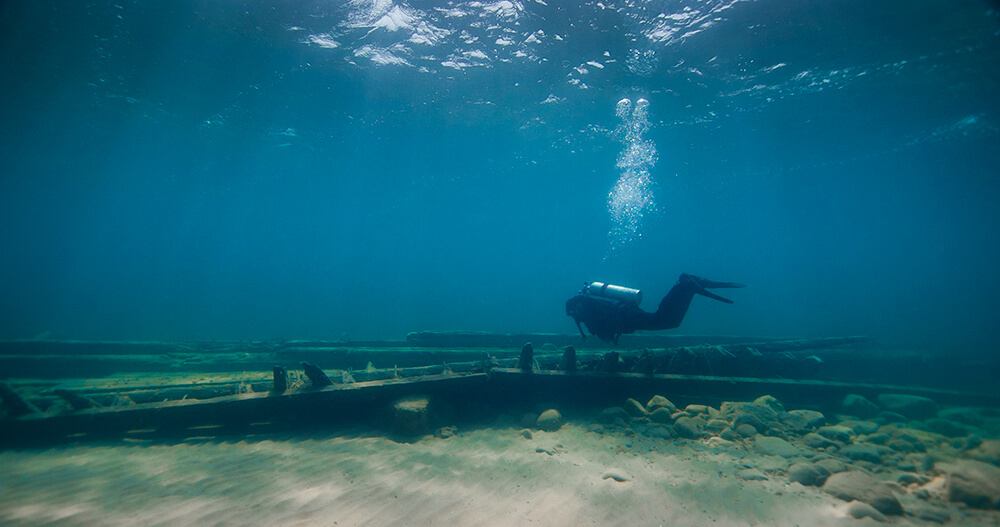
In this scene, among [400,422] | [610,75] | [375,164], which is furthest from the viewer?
[375,164]

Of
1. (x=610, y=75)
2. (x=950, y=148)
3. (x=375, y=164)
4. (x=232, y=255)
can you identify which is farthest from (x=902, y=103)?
(x=232, y=255)

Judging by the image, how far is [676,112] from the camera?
1933 cm

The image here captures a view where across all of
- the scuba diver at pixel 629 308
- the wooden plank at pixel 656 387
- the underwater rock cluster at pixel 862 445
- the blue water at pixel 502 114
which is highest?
the blue water at pixel 502 114

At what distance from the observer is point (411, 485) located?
402 centimetres

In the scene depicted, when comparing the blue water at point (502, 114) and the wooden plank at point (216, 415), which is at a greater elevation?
the blue water at point (502, 114)

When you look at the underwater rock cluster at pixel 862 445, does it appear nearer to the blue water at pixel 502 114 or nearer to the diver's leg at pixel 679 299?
the diver's leg at pixel 679 299

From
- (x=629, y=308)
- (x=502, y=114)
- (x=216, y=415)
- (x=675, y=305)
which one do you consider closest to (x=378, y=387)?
(x=216, y=415)

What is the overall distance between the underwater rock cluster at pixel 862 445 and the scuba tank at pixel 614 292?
1.93m

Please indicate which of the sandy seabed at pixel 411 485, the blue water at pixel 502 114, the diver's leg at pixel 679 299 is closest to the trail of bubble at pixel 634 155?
the blue water at pixel 502 114

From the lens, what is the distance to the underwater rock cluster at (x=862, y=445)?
11.4ft

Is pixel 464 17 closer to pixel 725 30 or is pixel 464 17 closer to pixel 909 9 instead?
pixel 725 30

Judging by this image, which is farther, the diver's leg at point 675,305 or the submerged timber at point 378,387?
the diver's leg at point 675,305

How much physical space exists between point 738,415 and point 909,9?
48.1 feet

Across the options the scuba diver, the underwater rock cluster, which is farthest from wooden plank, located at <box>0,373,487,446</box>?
the underwater rock cluster
